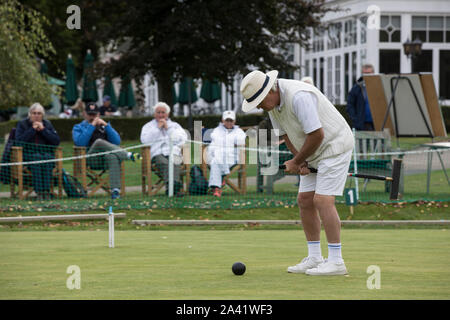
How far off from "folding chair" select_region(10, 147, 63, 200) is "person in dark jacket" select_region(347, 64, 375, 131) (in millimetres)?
5298

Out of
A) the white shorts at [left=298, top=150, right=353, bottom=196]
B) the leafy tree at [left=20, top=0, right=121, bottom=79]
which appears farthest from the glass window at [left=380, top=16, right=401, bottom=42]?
the white shorts at [left=298, top=150, right=353, bottom=196]

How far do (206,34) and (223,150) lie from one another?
11062 mm

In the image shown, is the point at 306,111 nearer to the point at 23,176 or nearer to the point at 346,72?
the point at 23,176

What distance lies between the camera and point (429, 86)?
15.7 metres

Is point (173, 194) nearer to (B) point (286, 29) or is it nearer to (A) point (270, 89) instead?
(A) point (270, 89)

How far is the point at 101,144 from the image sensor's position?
14.8 m

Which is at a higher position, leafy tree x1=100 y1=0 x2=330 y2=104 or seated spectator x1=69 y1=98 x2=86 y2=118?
leafy tree x1=100 y1=0 x2=330 y2=104

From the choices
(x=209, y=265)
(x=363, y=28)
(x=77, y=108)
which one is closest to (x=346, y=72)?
(x=363, y=28)

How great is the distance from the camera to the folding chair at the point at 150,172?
14422 mm

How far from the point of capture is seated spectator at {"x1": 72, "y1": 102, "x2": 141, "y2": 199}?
14.5m

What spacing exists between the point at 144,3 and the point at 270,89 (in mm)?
20290

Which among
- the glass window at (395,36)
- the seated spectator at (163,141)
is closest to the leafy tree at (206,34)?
the glass window at (395,36)

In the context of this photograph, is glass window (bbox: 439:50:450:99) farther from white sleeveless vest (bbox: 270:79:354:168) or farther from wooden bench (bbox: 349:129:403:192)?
white sleeveless vest (bbox: 270:79:354:168)

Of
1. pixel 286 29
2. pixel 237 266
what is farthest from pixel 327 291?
pixel 286 29
